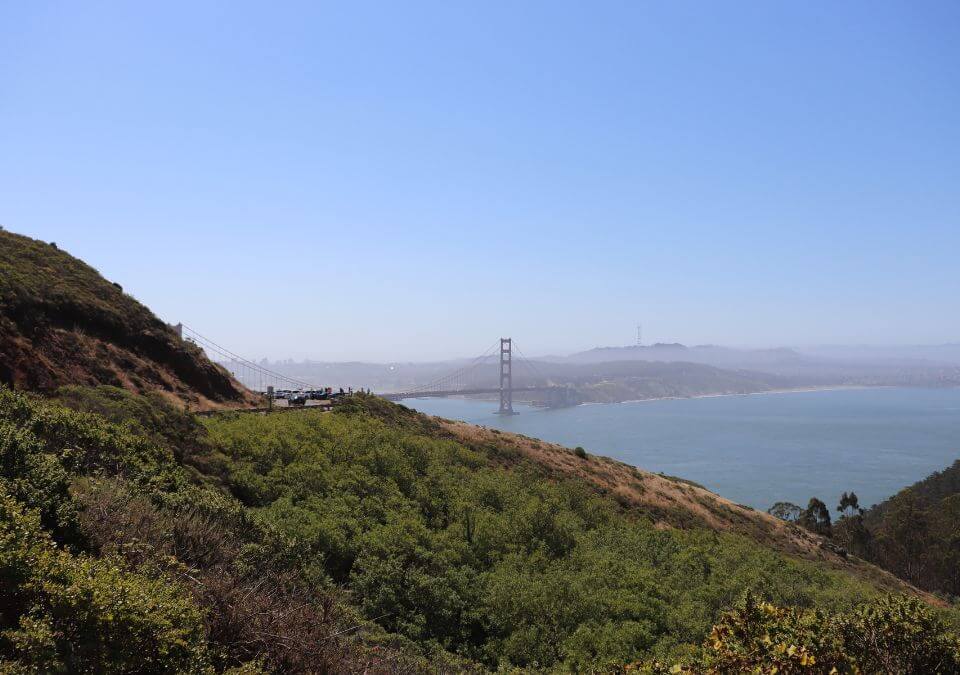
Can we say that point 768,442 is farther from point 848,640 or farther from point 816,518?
point 848,640

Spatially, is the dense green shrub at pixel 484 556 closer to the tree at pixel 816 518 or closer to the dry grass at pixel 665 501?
the dry grass at pixel 665 501

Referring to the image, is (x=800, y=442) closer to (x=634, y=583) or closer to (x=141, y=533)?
(x=634, y=583)

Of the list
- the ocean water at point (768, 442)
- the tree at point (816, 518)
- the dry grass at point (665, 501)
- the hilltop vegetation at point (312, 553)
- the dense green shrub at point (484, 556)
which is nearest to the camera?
the hilltop vegetation at point (312, 553)

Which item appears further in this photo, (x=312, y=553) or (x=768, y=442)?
(x=768, y=442)

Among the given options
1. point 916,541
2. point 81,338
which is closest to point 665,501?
point 916,541

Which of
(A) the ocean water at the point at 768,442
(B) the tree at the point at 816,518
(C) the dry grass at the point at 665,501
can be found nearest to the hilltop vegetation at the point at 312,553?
(C) the dry grass at the point at 665,501

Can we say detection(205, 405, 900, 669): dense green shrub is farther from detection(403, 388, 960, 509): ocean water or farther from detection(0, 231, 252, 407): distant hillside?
detection(403, 388, 960, 509): ocean water
